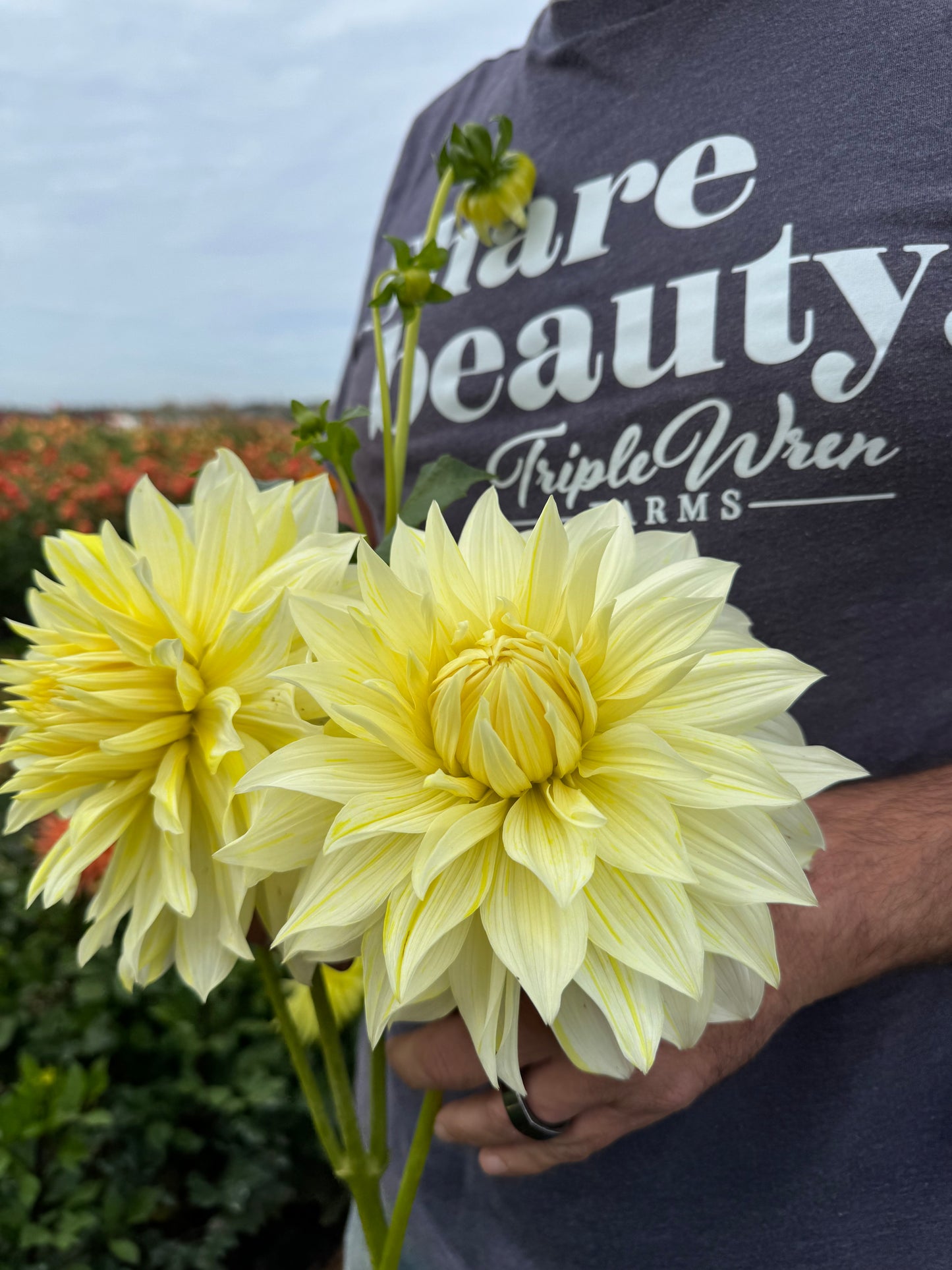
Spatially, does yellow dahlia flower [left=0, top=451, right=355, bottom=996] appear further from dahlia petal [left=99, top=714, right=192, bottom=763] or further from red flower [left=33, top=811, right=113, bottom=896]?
red flower [left=33, top=811, right=113, bottom=896]

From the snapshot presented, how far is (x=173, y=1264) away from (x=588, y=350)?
1836 mm

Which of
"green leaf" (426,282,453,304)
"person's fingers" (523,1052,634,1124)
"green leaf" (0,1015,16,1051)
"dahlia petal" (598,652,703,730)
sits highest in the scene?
"green leaf" (426,282,453,304)

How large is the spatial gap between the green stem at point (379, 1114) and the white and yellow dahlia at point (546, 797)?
5.3 inches

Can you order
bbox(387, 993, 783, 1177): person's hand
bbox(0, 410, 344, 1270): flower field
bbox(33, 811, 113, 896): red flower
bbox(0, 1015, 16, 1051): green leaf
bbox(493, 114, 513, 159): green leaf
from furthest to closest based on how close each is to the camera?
bbox(0, 1015, 16, 1051): green leaf
bbox(0, 410, 344, 1270): flower field
bbox(33, 811, 113, 896): red flower
bbox(493, 114, 513, 159): green leaf
bbox(387, 993, 783, 1177): person's hand

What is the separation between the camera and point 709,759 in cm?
48

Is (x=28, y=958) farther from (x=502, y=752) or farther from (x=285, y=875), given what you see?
(x=502, y=752)

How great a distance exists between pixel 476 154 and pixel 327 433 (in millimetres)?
396

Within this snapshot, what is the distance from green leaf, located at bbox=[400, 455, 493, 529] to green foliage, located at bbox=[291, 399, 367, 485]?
60mm

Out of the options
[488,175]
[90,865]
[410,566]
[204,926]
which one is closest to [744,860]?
[410,566]

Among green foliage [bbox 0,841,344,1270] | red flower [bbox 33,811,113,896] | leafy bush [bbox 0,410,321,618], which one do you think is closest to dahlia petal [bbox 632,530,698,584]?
red flower [bbox 33,811,113,896]

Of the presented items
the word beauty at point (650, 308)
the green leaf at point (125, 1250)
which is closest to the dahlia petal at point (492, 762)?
the word beauty at point (650, 308)

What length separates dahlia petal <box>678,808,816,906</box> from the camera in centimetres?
48

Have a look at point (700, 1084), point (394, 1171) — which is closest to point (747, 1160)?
point (700, 1084)

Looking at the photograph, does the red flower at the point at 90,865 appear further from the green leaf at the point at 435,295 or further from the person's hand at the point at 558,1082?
the green leaf at the point at 435,295
